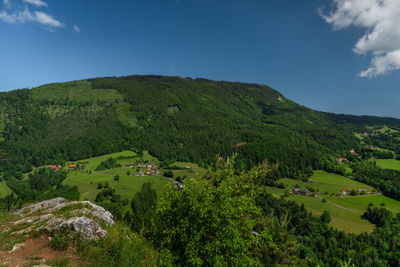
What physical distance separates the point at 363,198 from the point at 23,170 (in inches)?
10789

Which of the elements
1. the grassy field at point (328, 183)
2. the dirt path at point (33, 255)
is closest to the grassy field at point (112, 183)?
the dirt path at point (33, 255)

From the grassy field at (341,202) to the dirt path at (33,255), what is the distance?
4711 inches

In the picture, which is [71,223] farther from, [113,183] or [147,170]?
[147,170]

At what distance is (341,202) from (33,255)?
15238 cm

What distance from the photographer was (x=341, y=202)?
120 metres

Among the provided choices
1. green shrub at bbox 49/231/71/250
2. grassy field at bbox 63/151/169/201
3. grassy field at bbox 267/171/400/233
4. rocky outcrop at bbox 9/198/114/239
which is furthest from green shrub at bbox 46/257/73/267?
grassy field at bbox 267/171/400/233

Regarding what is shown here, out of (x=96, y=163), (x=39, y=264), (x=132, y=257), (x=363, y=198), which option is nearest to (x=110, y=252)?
(x=132, y=257)

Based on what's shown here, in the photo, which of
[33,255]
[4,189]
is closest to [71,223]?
[33,255]

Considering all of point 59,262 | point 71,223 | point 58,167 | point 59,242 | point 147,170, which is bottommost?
point 58,167

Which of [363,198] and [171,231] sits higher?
[171,231]

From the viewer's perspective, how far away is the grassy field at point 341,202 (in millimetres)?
98938

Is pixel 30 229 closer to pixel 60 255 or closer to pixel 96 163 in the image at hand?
pixel 60 255

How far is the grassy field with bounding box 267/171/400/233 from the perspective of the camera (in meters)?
98.9

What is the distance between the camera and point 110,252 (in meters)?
10.6
